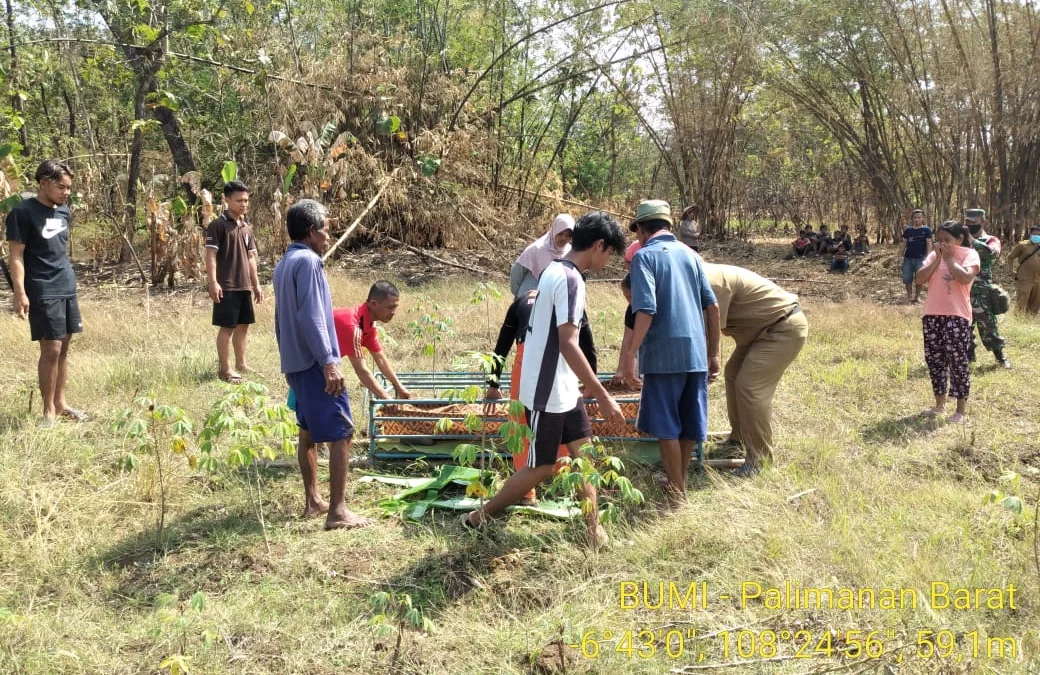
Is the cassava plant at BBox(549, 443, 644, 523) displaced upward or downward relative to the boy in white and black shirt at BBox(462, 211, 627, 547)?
downward

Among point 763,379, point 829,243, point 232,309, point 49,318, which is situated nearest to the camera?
point 763,379

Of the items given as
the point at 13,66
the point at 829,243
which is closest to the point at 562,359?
the point at 13,66

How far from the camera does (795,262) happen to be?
48.4ft

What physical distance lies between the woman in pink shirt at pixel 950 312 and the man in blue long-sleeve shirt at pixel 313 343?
13.2ft

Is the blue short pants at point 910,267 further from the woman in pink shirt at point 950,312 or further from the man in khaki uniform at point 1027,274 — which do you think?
the woman in pink shirt at point 950,312

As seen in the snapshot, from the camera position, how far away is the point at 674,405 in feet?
12.4

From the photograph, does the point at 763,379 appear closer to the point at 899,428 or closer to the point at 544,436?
the point at 899,428

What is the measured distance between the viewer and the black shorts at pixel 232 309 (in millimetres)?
6051

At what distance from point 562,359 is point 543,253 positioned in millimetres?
1441

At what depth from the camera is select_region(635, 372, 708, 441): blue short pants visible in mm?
3754

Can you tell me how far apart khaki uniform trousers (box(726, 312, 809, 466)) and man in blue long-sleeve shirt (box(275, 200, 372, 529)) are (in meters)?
2.13

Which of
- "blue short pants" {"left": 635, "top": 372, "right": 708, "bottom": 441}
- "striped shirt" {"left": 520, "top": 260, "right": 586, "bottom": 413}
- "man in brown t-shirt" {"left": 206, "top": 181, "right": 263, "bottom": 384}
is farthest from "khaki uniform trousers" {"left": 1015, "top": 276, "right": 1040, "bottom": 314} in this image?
"man in brown t-shirt" {"left": 206, "top": 181, "right": 263, "bottom": 384}

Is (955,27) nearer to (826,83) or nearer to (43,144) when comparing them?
(826,83)

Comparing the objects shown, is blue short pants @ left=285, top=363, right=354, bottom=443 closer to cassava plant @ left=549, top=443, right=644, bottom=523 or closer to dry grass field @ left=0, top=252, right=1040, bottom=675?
dry grass field @ left=0, top=252, right=1040, bottom=675
